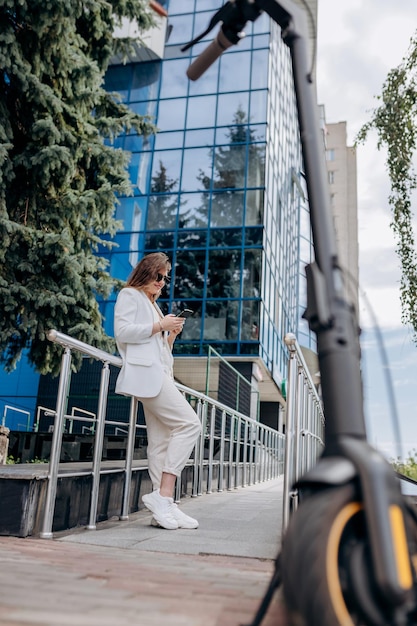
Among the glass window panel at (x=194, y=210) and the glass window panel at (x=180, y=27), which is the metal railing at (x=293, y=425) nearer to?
the glass window panel at (x=194, y=210)

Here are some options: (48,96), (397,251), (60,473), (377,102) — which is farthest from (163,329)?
(48,96)

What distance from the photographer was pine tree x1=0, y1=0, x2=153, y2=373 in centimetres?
733

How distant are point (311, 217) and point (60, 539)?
266cm

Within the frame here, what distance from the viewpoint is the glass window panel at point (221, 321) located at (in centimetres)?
2059

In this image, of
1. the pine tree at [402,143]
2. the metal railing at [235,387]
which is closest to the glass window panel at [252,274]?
the metal railing at [235,387]

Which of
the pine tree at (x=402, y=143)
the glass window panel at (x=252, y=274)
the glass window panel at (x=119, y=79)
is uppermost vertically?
the glass window panel at (x=119, y=79)

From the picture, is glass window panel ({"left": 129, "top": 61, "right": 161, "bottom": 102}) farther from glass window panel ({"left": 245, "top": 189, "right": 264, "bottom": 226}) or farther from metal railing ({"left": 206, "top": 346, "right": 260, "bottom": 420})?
metal railing ({"left": 206, "top": 346, "right": 260, "bottom": 420})

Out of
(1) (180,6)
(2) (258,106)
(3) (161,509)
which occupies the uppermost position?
(1) (180,6)

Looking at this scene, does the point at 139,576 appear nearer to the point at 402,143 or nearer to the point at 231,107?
the point at 402,143

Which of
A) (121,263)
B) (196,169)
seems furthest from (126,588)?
(196,169)

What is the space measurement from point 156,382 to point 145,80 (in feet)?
75.3

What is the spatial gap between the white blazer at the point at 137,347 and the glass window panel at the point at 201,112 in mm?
20528

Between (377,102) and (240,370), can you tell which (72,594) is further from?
(240,370)

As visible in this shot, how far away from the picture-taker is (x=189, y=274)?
21.5 meters
